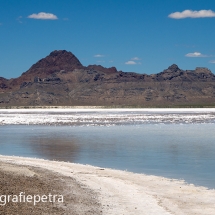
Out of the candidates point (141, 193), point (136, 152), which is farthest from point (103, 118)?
point (141, 193)

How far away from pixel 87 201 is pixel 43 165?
742 centimetres

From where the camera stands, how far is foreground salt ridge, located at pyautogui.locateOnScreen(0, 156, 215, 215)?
11.6 metres

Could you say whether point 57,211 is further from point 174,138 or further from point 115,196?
point 174,138

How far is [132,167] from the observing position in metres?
19.7

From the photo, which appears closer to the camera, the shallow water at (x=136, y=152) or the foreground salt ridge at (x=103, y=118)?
the shallow water at (x=136, y=152)

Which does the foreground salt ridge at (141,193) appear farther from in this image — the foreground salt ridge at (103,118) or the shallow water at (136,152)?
the foreground salt ridge at (103,118)

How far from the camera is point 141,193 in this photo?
13523mm

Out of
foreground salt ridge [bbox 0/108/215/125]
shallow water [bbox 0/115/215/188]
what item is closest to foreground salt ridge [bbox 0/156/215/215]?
shallow water [bbox 0/115/215/188]

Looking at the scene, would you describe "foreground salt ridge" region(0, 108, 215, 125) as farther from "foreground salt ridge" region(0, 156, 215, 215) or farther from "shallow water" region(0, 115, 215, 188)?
"foreground salt ridge" region(0, 156, 215, 215)

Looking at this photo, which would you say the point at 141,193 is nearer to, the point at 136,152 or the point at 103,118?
the point at 136,152

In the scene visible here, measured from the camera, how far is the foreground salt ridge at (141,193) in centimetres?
1156

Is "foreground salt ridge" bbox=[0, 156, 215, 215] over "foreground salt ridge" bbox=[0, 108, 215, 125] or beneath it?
beneath

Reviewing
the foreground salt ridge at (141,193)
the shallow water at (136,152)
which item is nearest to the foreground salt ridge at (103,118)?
the shallow water at (136,152)

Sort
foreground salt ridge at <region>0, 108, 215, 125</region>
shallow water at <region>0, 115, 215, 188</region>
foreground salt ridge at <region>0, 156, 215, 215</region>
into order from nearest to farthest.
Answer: foreground salt ridge at <region>0, 156, 215, 215</region>, shallow water at <region>0, 115, 215, 188</region>, foreground salt ridge at <region>0, 108, 215, 125</region>
